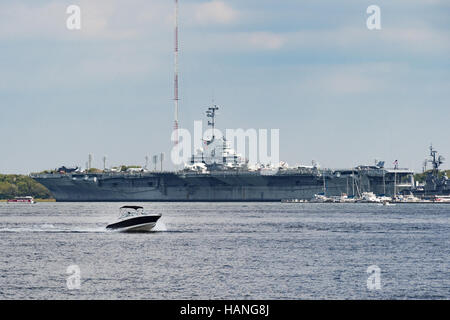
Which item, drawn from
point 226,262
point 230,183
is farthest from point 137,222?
point 230,183

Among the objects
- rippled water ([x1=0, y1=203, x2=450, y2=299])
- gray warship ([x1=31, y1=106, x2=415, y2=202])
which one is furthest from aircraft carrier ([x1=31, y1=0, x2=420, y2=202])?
rippled water ([x1=0, y1=203, x2=450, y2=299])

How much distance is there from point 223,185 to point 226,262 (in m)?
99.0

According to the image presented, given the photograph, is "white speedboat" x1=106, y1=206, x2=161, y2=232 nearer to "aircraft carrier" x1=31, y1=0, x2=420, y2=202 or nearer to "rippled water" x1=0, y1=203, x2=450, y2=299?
"rippled water" x1=0, y1=203, x2=450, y2=299

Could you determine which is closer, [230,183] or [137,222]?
[137,222]

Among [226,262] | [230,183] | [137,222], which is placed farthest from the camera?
[230,183]

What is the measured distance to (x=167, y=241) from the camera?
166ft

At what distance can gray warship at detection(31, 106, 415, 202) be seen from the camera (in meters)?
131

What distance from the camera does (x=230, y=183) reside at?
137 m

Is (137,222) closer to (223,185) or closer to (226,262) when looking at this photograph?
(226,262)

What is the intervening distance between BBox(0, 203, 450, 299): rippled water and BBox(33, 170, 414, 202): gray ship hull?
6855 cm

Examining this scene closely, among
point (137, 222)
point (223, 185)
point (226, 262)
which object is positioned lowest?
point (226, 262)

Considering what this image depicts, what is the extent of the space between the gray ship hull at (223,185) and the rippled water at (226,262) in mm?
68545

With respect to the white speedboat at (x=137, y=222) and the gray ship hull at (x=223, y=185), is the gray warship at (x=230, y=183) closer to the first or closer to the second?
the gray ship hull at (x=223, y=185)
